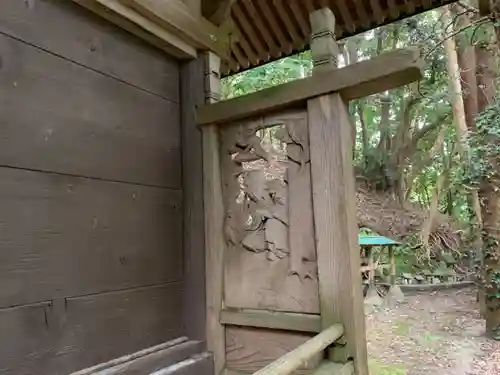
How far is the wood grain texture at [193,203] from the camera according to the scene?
1525mm

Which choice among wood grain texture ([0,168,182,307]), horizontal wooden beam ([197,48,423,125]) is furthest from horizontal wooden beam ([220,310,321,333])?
horizontal wooden beam ([197,48,423,125])

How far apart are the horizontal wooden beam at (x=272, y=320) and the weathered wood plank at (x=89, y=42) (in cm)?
79

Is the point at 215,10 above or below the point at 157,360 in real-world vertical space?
above

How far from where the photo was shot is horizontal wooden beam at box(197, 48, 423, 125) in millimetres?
1234

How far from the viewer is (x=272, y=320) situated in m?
1.43

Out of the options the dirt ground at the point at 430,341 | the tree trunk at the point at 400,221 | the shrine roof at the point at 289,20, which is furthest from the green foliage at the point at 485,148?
the tree trunk at the point at 400,221

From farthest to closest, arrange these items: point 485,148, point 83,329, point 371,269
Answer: point 371,269 → point 485,148 → point 83,329

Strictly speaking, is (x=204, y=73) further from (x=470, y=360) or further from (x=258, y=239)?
(x=470, y=360)

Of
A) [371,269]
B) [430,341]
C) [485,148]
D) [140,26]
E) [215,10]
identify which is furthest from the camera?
[371,269]

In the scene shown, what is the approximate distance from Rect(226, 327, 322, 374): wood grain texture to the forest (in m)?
5.09

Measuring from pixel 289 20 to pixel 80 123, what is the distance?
119 centimetres

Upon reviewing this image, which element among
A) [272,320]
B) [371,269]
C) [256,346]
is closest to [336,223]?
[272,320]

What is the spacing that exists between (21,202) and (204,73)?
84 cm

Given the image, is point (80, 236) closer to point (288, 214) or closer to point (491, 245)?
point (288, 214)
